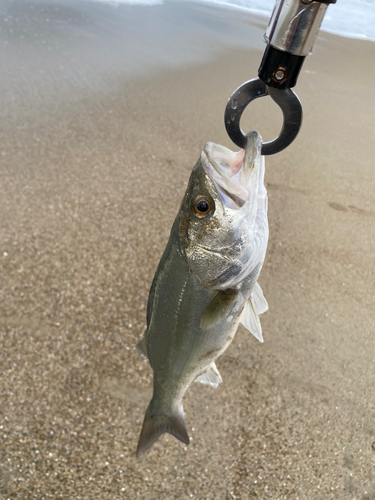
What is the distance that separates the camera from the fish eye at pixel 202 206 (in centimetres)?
129

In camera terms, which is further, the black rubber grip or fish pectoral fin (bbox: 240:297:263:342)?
fish pectoral fin (bbox: 240:297:263:342)

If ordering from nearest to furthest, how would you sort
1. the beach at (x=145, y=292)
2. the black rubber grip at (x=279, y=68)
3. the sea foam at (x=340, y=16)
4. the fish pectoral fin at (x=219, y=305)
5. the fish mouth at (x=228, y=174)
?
the black rubber grip at (x=279, y=68), the fish mouth at (x=228, y=174), the fish pectoral fin at (x=219, y=305), the beach at (x=145, y=292), the sea foam at (x=340, y=16)

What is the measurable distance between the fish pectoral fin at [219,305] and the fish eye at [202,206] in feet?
Answer: 0.97

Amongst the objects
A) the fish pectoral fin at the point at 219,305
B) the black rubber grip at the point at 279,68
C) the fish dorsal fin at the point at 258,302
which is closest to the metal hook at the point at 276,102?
the black rubber grip at the point at 279,68

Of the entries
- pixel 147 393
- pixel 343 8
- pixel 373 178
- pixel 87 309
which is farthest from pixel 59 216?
pixel 343 8

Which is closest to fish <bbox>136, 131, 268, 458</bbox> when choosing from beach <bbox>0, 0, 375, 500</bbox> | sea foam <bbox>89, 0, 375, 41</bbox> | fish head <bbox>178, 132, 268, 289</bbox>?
fish head <bbox>178, 132, 268, 289</bbox>

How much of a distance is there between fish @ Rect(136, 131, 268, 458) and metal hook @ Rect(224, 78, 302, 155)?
0.09m

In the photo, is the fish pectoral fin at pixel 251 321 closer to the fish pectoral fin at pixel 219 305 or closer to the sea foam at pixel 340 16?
the fish pectoral fin at pixel 219 305

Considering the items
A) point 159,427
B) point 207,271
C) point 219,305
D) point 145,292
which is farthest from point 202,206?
point 145,292

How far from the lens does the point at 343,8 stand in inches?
484

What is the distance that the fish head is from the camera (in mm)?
1270

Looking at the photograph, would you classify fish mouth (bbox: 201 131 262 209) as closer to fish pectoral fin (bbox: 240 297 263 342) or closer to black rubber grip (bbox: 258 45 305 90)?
black rubber grip (bbox: 258 45 305 90)

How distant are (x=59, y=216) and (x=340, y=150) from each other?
11.6ft

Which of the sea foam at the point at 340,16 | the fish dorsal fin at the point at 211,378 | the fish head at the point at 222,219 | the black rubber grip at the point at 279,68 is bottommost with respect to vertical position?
the fish dorsal fin at the point at 211,378
